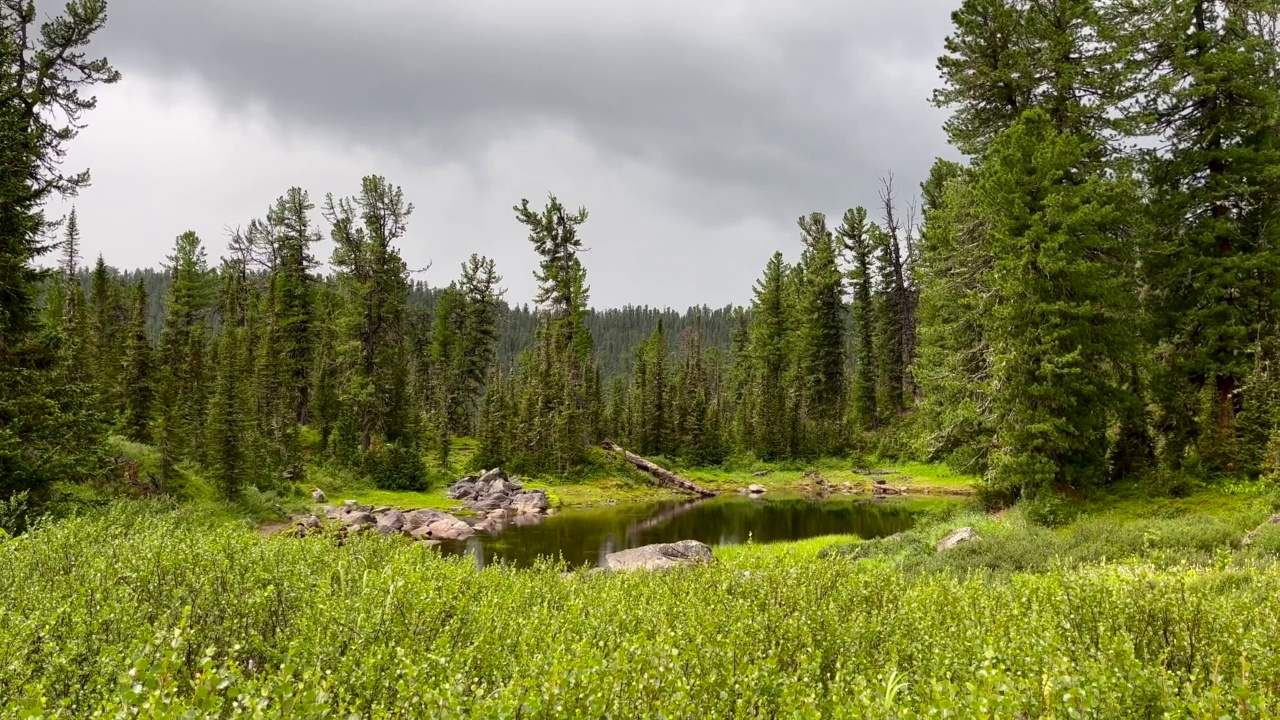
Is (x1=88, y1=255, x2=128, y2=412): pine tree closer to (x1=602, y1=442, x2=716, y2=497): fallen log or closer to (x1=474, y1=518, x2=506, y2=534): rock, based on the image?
(x1=474, y1=518, x2=506, y2=534): rock

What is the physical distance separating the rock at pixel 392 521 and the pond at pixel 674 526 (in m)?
3.59

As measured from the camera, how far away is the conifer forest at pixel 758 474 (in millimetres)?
4605

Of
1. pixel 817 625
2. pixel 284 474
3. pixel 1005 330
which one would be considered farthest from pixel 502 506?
pixel 817 625

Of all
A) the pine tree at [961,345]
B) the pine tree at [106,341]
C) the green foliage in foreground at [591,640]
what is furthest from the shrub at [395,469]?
the green foliage in foreground at [591,640]

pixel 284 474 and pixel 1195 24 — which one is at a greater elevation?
pixel 1195 24

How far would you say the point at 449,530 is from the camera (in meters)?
29.3

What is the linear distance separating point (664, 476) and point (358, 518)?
26.7 metres

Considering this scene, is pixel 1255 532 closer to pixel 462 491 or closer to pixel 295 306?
pixel 462 491

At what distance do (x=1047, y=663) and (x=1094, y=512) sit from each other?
17.6 meters

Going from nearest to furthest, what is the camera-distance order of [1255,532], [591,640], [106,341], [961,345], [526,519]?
[591,640], [1255,532], [961,345], [526,519], [106,341]

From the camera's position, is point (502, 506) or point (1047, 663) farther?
point (502, 506)

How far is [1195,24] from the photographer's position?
72.7ft

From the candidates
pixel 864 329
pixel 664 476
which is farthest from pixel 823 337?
pixel 664 476

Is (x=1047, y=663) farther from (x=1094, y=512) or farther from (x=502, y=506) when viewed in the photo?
(x=502, y=506)
